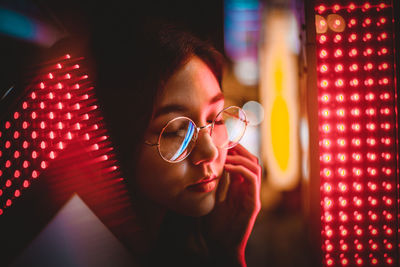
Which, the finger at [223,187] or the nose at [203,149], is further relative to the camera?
the finger at [223,187]

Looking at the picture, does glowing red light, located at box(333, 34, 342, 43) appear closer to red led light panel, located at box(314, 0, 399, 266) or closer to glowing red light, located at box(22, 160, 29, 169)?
red led light panel, located at box(314, 0, 399, 266)

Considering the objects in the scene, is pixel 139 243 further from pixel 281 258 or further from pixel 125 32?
pixel 281 258

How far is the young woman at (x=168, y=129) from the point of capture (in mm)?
977

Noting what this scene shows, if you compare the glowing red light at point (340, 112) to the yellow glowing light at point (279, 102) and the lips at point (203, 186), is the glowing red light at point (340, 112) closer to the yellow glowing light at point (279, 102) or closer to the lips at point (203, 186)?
the lips at point (203, 186)

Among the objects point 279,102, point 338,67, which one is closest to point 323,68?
point 338,67

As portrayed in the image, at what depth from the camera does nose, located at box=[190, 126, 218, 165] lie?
1.03 meters

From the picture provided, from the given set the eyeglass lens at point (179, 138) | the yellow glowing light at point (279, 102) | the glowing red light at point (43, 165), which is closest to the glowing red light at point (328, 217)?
the eyeglass lens at point (179, 138)

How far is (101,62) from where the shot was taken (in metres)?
0.98

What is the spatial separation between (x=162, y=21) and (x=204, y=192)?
79cm

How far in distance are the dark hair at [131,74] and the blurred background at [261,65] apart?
9 centimetres

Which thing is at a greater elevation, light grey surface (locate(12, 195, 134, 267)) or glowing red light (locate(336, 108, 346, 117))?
glowing red light (locate(336, 108, 346, 117))

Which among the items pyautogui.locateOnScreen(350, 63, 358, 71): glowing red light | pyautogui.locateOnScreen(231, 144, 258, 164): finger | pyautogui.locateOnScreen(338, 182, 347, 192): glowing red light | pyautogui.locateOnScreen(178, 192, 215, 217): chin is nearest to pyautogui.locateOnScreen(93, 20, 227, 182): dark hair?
pyautogui.locateOnScreen(178, 192, 215, 217): chin

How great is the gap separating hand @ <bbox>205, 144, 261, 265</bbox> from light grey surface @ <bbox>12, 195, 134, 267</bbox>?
471mm

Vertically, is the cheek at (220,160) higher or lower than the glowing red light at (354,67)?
lower
